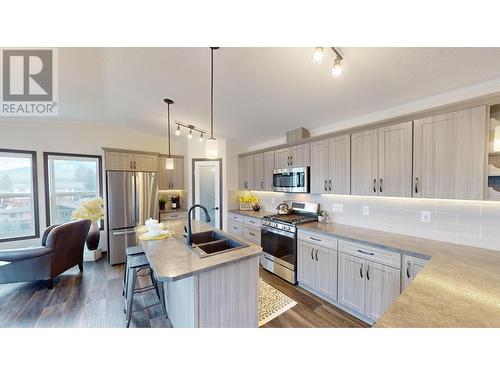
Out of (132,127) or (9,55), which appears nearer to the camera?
(9,55)

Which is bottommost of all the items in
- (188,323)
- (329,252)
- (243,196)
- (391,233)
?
(188,323)

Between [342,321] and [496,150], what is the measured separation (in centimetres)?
205

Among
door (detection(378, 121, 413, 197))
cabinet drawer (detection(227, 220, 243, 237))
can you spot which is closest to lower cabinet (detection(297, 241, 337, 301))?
door (detection(378, 121, 413, 197))

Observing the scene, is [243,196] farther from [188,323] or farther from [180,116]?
[188,323]

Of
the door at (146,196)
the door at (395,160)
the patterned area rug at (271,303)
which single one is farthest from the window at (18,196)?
the door at (395,160)

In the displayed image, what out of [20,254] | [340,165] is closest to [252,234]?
[340,165]

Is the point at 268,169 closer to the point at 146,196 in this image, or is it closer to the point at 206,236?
the point at 206,236

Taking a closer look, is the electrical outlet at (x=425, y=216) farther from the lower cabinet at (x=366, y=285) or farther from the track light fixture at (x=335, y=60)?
the track light fixture at (x=335, y=60)

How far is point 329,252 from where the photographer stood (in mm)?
2336

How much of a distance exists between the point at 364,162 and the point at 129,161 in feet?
13.9

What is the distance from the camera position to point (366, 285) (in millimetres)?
2006

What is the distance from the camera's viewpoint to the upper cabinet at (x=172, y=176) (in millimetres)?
4656

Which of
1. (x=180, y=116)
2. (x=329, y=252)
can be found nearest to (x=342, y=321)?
(x=329, y=252)
